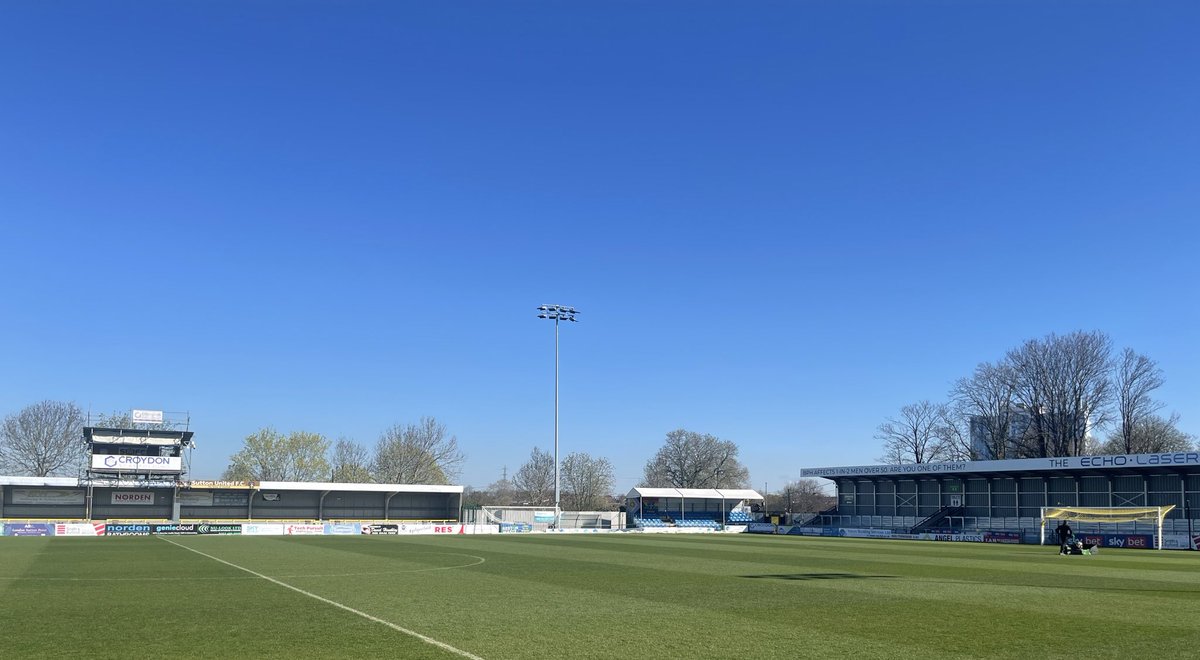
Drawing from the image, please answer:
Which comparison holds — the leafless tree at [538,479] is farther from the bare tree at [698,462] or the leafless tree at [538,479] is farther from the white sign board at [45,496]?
the white sign board at [45,496]

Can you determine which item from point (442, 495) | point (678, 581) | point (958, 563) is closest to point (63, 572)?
point (678, 581)

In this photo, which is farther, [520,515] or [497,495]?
[497,495]

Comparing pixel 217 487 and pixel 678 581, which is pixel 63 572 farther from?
pixel 217 487

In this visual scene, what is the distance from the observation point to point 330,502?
8700 centimetres

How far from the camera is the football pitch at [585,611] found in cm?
1238

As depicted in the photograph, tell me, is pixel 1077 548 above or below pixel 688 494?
above

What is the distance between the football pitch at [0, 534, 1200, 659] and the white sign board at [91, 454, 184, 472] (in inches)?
1996

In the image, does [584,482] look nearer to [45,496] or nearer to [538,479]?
[538,479]

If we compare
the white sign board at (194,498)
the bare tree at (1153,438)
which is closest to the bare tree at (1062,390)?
the bare tree at (1153,438)

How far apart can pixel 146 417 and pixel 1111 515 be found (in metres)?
78.2

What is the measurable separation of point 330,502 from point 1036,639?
8146 cm

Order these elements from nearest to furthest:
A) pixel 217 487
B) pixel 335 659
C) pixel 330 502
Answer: pixel 335 659 < pixel 217 487 < pixel 330 502

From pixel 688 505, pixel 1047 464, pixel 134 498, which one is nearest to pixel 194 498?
pixel 134 498

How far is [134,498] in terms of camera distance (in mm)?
80375
